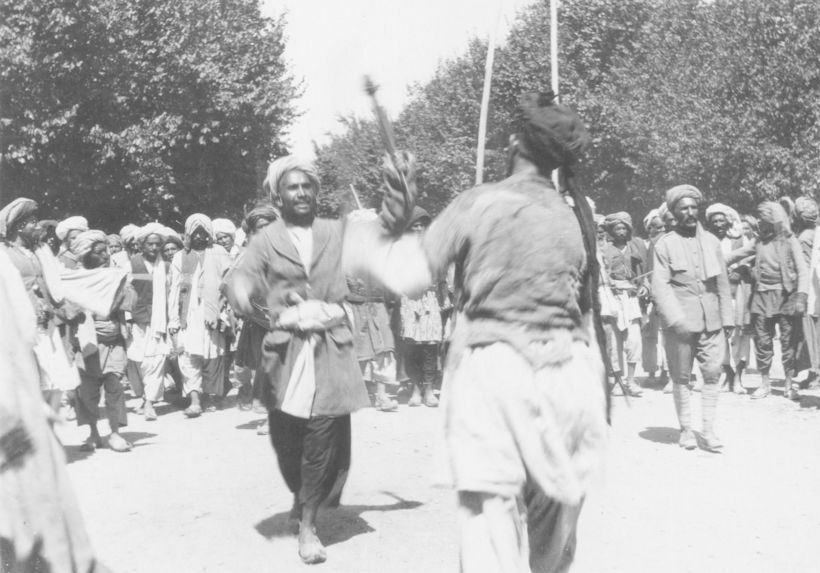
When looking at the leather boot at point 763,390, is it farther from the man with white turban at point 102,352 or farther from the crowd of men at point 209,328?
the man with white turban at point 102,352

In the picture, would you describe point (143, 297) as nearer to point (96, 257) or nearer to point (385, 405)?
point (96, 257)

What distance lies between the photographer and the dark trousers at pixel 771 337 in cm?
1074

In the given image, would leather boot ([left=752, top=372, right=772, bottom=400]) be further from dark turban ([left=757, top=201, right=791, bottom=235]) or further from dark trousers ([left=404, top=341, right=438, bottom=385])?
dark trousers ([left=404, top=341, right=438, bottom=385])

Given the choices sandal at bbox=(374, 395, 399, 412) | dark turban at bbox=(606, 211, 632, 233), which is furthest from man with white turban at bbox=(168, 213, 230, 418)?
dark turban at bbox=(606, 211, 632, 233)

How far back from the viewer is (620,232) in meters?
11.8

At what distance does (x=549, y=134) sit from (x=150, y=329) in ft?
26.4

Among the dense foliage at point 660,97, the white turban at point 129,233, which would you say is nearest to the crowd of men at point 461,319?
the white turban at point 129,233

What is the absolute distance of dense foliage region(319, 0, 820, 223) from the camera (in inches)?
1034

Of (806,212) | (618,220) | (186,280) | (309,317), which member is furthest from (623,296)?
(309,317)

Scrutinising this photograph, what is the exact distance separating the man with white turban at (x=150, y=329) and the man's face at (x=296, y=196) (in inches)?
207

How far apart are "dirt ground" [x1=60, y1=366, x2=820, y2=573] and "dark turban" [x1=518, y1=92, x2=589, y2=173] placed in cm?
113

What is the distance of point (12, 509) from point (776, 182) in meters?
26.5

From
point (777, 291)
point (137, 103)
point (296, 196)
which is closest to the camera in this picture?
point (296, 196)

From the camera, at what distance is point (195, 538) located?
5652mm
